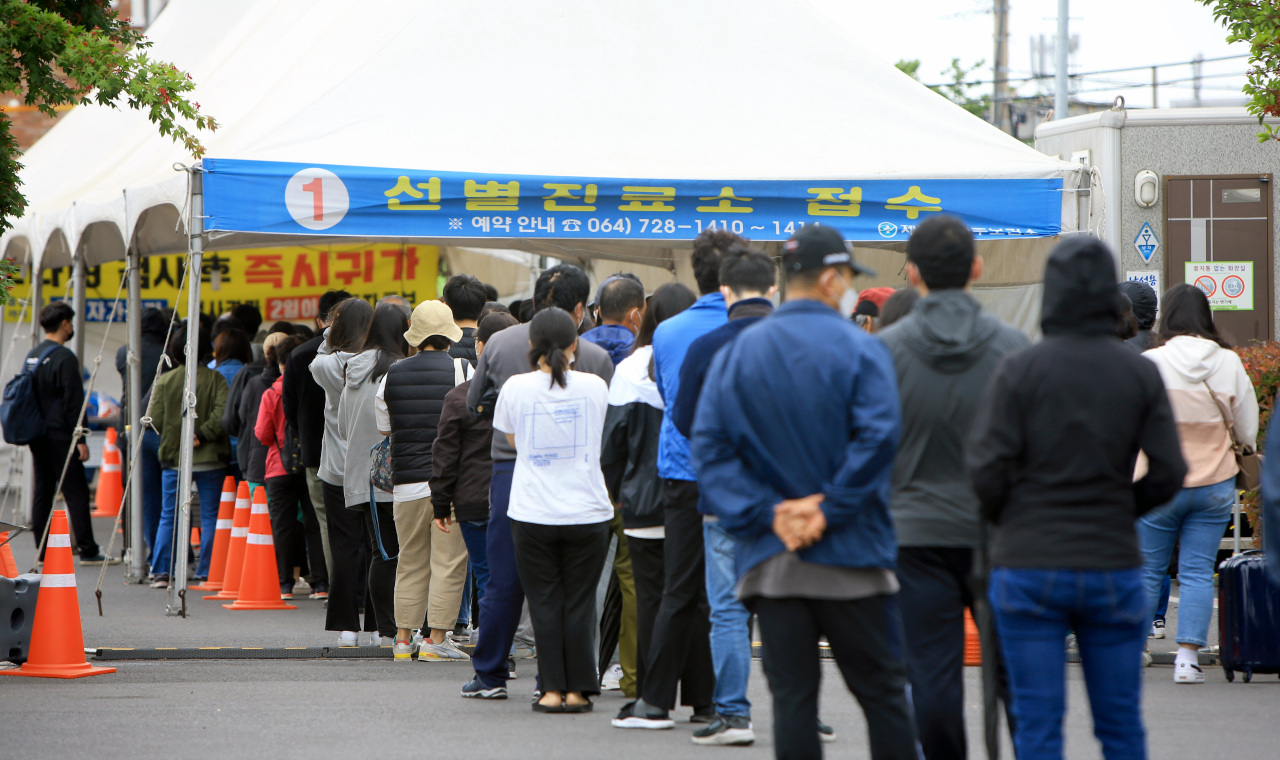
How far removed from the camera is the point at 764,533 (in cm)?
388

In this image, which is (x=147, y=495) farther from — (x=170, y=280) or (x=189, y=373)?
(x=170, y=280)

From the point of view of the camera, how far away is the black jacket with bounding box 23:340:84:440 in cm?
1195

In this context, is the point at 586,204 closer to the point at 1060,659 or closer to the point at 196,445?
the point at 196,445

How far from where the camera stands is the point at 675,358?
567 centimetres

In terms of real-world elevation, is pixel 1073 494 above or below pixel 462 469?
above

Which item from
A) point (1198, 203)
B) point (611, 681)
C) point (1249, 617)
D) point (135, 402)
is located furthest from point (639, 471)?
point (1198, 203)

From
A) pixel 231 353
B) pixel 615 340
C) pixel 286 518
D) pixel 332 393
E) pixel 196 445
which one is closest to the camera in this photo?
pixel 615 340

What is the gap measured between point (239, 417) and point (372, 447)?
9.81 feet

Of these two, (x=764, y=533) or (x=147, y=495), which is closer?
(x=764, y=533)

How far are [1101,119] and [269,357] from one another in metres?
6.96

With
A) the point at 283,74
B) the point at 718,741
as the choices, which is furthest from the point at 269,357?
the point at 718,741

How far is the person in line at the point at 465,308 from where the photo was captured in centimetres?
813

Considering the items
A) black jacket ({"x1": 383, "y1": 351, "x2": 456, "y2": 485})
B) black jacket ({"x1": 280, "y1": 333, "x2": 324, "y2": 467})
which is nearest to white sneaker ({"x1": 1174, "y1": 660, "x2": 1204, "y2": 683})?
black jacket ({"x1": 383, "y1": 351, "x2": 456, "y2": 485})

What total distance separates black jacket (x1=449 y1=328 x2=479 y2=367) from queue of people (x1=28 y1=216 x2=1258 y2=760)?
2 cm
